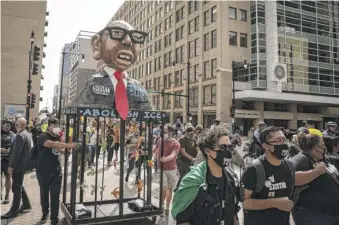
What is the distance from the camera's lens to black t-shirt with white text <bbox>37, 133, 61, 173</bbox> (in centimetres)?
545

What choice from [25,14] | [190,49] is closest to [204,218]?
[190,49]

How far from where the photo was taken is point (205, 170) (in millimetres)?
2719

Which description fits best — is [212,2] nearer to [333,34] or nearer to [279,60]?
[279,60]

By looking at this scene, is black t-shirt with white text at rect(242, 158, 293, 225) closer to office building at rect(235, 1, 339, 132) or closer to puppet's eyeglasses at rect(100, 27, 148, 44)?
puppet's eyeglasses at rect(100, 27, 148, 44)

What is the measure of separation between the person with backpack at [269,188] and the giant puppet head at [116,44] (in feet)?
11.3

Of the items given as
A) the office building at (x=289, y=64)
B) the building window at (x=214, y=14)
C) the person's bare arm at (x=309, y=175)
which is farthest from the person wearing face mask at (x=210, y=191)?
the building window at (x=214, y=14)

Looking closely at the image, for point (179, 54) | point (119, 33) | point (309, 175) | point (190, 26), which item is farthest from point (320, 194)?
point (179, 54)

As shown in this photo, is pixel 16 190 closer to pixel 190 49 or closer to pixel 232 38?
pixel 232 38

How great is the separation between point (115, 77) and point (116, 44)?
61cm

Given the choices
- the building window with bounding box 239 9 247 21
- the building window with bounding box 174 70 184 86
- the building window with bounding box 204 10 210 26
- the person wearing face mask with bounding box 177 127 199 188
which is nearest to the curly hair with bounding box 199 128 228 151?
the person wearing face mask with bounding box 177 127 199 188

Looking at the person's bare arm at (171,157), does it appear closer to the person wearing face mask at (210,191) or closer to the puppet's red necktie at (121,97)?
the puppet's red necktie at (121,97)

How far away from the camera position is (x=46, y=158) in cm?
548

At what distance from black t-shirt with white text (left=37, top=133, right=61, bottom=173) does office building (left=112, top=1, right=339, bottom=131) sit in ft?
102

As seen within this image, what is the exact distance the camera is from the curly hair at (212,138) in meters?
2.91
